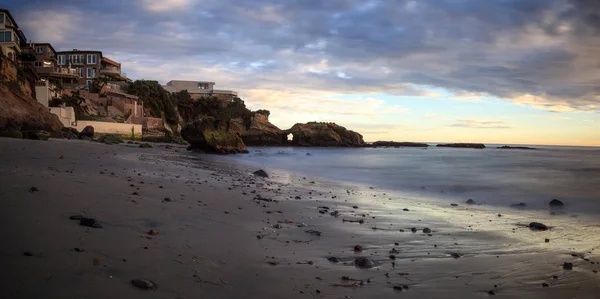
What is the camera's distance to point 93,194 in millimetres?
6305

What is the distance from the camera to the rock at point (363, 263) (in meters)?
4.55

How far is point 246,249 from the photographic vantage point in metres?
4.83

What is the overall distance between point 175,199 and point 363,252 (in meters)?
3.90

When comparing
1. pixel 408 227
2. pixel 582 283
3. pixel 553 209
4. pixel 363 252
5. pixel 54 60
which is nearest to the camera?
pixel 582 283

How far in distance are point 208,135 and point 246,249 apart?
2562cm

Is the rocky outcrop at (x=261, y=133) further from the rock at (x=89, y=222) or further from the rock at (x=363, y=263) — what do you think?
the rock at (x=363, y=263)

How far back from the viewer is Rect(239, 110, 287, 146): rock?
79625 millimetres

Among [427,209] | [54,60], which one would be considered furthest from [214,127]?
[54,60]

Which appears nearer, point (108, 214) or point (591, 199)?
point (108, 214)

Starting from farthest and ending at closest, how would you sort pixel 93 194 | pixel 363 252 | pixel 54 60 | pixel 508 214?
pixel 54 60 < pixel 508 214 < pixel 93 194 < pixel 363 252

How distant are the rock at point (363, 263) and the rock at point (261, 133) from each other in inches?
2937

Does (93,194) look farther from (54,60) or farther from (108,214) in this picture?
(54,60)

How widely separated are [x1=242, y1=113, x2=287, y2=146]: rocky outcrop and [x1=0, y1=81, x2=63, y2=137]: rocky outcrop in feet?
186

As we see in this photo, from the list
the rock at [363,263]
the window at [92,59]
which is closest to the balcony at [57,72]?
the window at [92,59]
